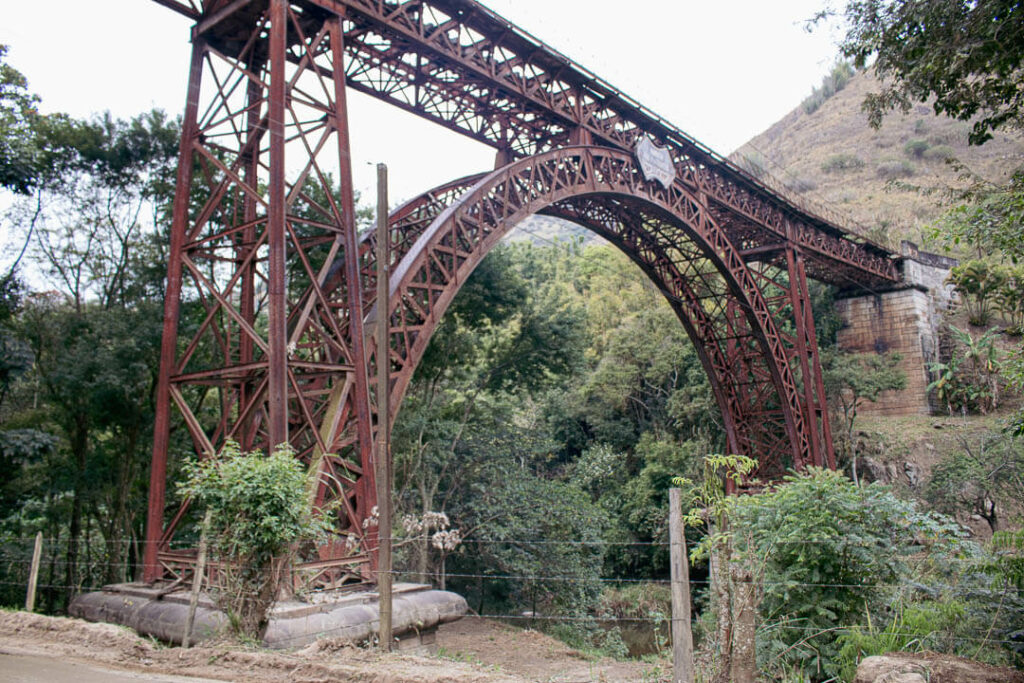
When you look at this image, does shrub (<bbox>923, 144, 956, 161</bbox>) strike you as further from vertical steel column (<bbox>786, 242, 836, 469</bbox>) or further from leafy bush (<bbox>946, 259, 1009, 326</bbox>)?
vertical steel column (<bbox>786, 242, 836, 469</bbox>)

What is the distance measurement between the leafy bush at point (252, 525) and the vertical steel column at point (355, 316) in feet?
5.71

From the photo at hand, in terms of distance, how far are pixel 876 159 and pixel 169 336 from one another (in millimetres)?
50161

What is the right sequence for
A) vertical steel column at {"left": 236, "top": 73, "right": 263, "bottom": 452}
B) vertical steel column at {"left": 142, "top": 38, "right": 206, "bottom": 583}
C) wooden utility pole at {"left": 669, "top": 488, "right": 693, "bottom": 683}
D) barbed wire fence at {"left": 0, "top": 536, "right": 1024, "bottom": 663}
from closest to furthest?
wooden utility pole at {"left": 669, "top": 488, "right": 693, "bottom": 683}
barbed wire fence at {"left": 0, "top": 536, "right": 1024, "bottom": 663}
vertical steel column at {"left": 142, "top": 38, "right": 206, "bottom": 583}
vertical steel column at {"left": 236, "top": 73, "right": 263, "bottom": 452}

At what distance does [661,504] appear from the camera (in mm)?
22906

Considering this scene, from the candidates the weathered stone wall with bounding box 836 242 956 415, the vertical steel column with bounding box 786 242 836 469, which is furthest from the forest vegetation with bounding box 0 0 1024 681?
the vertical steel column with bounding box 786 242 836 469

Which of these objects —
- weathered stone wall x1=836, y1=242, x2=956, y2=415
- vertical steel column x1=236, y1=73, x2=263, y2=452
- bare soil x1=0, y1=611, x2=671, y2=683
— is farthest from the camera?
weathered stone wall x1=836, y1=242, x2=956, y2=415

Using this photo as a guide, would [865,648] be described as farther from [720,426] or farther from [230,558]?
[720,426]

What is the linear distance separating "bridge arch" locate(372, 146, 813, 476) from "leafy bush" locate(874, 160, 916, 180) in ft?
82.3

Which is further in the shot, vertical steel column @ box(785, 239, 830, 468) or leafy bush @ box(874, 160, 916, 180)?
leafy bush @ box(874, 160, 916, 180)

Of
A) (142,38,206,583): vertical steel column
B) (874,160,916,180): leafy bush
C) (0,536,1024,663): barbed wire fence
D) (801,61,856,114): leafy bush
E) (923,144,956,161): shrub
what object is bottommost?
(0,536,1024,663): barbed wire fence

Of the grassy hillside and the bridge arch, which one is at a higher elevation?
the grassy hillside

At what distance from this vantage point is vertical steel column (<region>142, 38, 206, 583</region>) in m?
8.21

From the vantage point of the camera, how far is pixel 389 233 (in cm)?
1172

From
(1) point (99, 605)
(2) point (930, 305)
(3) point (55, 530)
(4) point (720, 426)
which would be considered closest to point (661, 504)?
(4) point (720, 426)
